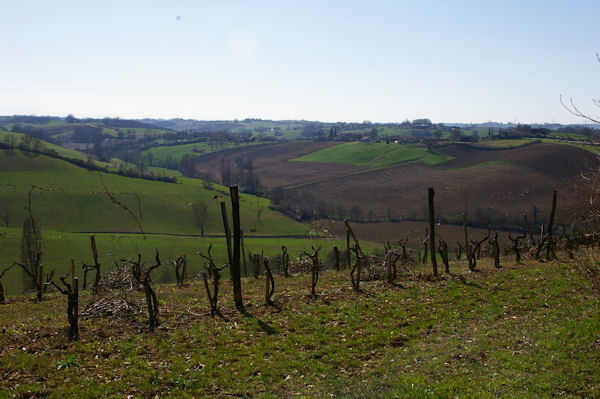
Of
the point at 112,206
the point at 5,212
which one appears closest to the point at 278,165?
the point at 112,206

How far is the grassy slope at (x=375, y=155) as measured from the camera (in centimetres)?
11888

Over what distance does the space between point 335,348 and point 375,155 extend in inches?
4779

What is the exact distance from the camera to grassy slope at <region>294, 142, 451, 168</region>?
11888cm

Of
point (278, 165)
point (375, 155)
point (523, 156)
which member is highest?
point (375, 155)

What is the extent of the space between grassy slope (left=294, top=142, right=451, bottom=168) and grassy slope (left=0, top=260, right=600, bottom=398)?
338ft

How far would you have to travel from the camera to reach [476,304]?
1580 cm

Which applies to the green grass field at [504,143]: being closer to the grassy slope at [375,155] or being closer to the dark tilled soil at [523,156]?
the dark tilled soil at [523,156]

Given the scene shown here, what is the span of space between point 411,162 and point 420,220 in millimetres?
39136

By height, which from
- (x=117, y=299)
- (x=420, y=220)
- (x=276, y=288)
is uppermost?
(x=117, y=299)

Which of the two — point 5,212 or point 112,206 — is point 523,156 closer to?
point 112,206

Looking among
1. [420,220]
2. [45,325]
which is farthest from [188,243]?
[45,325]

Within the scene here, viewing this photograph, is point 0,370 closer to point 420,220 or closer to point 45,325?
point 45,325

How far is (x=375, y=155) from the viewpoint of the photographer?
427 ft

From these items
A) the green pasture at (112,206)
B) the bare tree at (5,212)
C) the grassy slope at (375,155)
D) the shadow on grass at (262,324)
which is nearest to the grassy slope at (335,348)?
the shadow on grass at (262,324)
